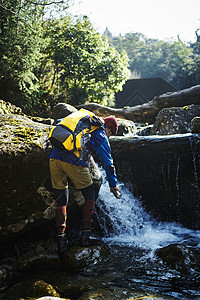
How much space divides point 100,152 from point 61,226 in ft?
3.98

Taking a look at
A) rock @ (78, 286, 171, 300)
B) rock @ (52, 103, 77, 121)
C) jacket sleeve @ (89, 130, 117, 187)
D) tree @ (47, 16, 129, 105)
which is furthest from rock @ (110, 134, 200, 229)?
tree @ (47, 16, 129, 105)

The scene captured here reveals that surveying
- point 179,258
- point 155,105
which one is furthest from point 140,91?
point 179,258

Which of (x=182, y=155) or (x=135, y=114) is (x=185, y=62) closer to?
(x=135, y=114)

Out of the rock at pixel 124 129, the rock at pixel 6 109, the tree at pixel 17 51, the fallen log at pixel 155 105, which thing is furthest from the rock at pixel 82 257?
the fallen log at pixel 155 105

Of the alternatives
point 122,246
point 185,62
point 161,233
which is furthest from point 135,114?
point 185,62

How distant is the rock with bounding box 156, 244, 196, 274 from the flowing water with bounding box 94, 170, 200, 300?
0.21 ft

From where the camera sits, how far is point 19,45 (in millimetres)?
9328

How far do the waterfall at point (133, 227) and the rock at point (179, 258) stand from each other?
63 centimetres

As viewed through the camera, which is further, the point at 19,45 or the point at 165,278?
the point at 19,45

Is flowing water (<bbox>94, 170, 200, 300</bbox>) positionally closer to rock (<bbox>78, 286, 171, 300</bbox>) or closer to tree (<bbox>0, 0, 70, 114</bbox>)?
rock (<bbox>78, 286, 171, 300</bbox>)

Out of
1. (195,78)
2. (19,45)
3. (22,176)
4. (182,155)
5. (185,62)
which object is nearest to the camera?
(22,176)

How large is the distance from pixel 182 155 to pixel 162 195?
43.6 inches

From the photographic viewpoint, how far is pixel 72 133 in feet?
11.7

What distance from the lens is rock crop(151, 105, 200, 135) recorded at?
348 inches
